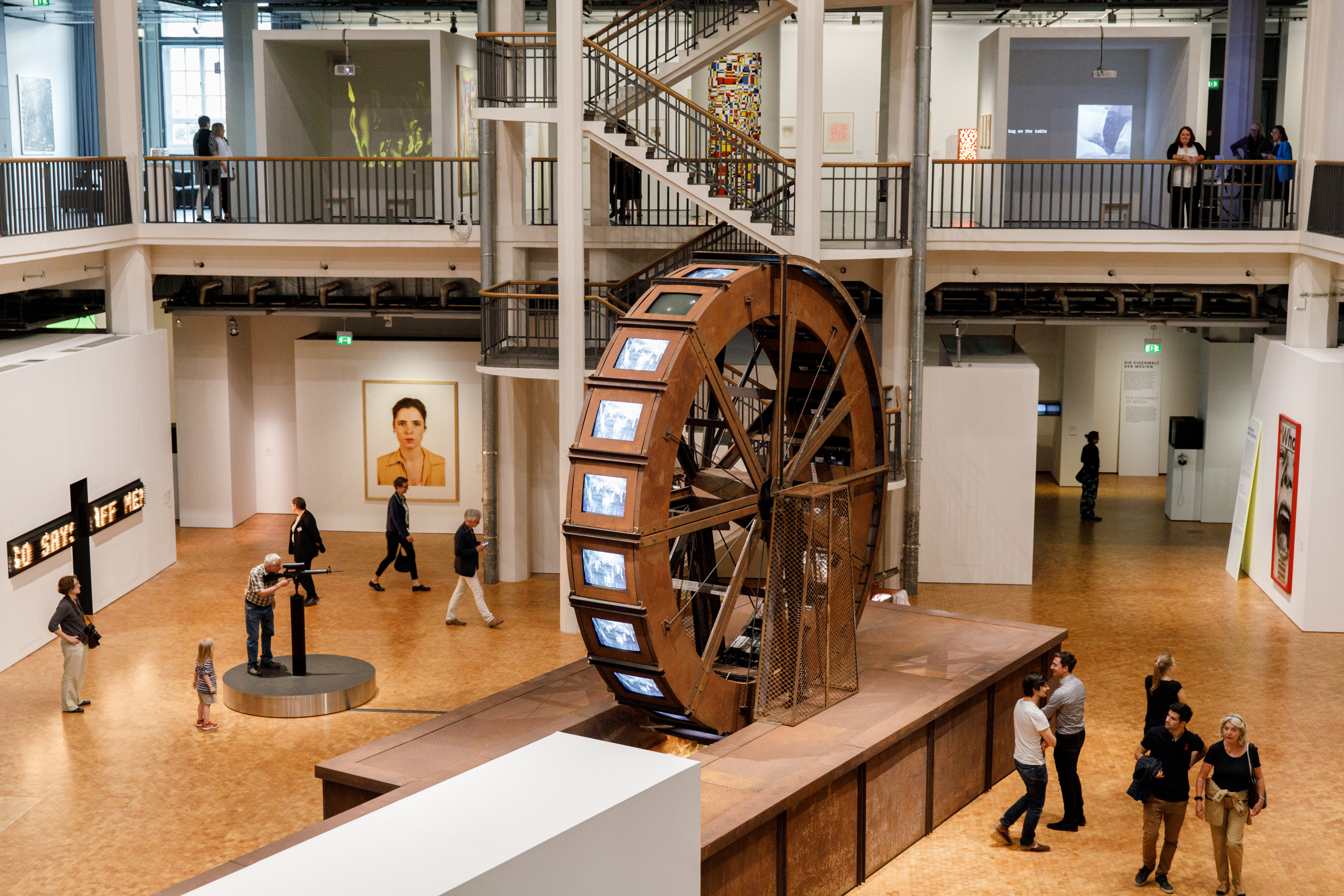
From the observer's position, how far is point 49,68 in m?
26.0

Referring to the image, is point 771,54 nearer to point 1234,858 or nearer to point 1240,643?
point 1240,643

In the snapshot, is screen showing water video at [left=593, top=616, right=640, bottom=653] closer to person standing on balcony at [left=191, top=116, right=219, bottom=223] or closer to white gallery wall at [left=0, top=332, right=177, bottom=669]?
white gallery wall at [left=0, top=332, right=177, bottom=669]

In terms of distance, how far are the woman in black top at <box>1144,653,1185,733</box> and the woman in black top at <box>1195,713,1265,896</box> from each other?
3.08 ft

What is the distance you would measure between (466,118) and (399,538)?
7.33 meters

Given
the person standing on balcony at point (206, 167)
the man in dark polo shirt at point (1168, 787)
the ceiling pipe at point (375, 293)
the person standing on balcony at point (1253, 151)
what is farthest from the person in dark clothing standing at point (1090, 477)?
the person standing on balcony at point (206, 167)

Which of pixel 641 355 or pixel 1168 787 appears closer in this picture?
pixel 1168 787

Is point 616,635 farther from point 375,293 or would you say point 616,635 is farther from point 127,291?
point 127,291

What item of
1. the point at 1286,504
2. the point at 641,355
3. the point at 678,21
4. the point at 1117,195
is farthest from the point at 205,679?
the point at 1117,195

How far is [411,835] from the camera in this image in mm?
6168

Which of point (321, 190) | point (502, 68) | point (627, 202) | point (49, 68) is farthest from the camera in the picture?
point (49, 68)

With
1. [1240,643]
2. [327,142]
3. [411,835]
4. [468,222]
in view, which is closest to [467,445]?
[468,222]

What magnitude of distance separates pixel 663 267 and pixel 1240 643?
7732 millimetres

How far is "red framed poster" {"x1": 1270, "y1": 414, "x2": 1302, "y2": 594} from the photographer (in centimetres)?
1672

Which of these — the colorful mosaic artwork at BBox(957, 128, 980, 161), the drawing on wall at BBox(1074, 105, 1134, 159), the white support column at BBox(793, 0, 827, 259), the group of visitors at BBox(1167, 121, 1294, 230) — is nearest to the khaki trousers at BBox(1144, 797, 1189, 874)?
the white support column at BBox(793, 0, 827, 259)
